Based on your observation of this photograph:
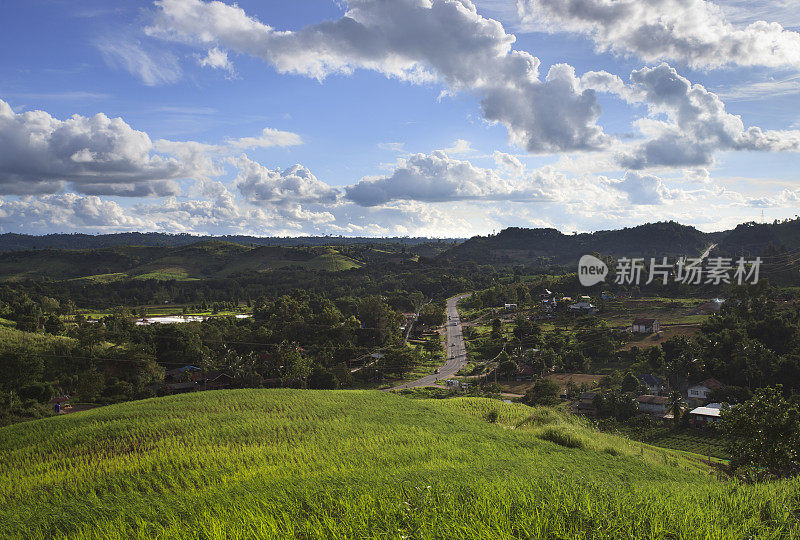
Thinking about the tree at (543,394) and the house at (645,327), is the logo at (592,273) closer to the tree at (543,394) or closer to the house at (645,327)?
the house at (645,327)

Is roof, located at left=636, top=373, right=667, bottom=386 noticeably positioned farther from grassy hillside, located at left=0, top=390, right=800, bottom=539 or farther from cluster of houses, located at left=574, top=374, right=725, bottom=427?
grassy hillside, located at left=0, top=390, right=800, bottom=539

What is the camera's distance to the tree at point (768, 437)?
2533 centimetres

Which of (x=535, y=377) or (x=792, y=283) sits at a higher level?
(x=792, y=283)

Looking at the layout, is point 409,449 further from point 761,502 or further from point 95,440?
point 95,440

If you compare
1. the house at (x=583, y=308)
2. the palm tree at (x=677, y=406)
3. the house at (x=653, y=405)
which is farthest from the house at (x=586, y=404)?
the house at (x=583, y=308)

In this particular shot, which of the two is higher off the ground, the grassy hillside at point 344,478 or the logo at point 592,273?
the logo at point 592,273

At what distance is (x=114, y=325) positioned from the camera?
75.2 m

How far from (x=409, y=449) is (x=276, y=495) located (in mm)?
12612

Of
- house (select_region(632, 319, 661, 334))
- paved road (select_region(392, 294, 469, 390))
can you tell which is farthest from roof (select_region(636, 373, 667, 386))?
paved road (select_region(392, 294, 469, 390))

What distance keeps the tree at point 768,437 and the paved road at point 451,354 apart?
4770 centimetres

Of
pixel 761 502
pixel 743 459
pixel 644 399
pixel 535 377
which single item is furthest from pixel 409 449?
pixel 535 377

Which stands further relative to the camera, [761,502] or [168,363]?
[168,363]

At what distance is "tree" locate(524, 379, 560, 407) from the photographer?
6058cm

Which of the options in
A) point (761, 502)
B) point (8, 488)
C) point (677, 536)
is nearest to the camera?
point (677, 536)
